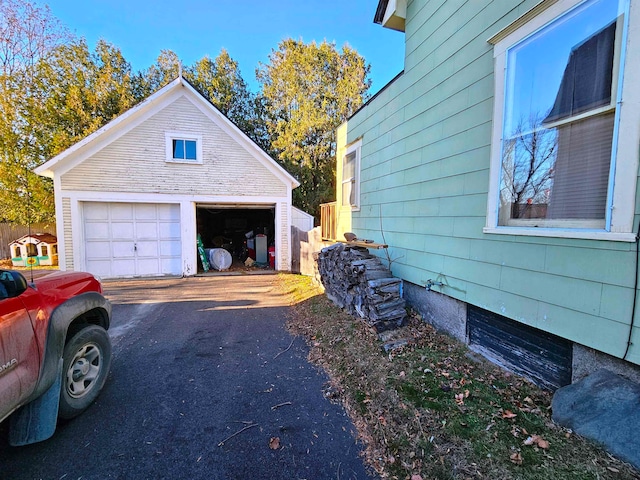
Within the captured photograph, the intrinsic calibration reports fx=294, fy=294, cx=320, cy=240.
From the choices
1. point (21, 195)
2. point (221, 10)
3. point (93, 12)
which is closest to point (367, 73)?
point (221, 10)

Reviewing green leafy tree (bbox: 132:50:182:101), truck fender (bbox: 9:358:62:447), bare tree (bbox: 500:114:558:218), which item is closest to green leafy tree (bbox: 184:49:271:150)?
green leafy tree (bbox: 132:50:182:101)

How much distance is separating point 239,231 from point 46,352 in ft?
48.8

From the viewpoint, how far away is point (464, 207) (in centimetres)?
374

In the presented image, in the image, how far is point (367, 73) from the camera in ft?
74.4

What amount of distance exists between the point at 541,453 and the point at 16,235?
22.1 meters

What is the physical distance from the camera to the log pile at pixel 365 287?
4.42 meters

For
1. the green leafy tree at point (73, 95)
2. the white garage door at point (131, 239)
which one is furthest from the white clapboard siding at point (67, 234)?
the green leafy tree at point (73, 95)

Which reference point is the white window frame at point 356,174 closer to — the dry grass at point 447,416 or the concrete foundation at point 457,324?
the concrete foundation at point 457,324

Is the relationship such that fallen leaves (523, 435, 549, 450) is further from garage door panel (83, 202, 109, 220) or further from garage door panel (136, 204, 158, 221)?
garage door panel (83, 202, 109, 220)

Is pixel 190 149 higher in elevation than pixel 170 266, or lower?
higher

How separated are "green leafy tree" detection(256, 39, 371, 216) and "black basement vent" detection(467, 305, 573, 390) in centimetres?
1872

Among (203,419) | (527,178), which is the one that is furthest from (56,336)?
(527,178)

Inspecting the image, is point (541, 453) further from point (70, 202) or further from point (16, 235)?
point (16, 235)

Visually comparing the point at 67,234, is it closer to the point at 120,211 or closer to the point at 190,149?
the point at 120,211
